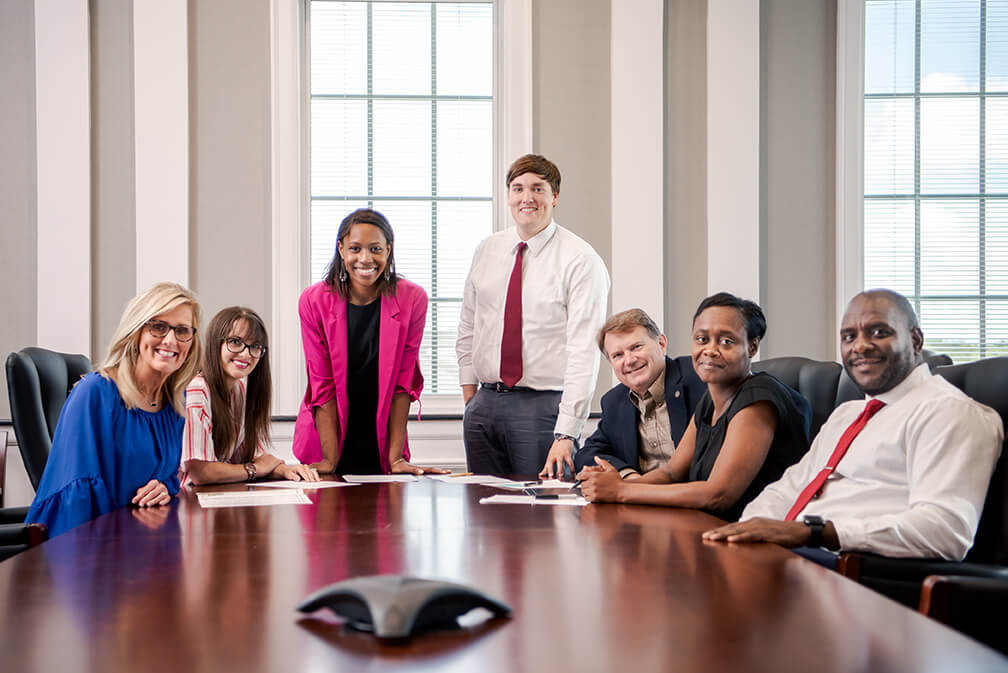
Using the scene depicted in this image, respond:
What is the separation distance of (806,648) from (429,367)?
392 centimetres

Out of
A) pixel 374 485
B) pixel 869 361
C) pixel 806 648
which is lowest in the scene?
pixel 374 485

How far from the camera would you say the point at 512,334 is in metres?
3.37

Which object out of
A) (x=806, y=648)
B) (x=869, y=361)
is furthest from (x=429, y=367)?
(x=806, y=648)

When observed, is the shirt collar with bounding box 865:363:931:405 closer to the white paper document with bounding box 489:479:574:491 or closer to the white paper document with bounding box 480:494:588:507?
the white paper document with bounding box 480:494:588:507

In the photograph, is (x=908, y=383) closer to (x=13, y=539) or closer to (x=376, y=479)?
(x=376, y=479)

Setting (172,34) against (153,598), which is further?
(172,34)

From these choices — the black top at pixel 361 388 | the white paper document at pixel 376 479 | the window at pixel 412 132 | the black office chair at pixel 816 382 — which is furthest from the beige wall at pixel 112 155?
the black office chair at pixel 816 382

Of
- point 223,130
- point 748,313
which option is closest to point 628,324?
point 748,313

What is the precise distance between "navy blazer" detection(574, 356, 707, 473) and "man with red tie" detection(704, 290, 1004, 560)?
0.51m

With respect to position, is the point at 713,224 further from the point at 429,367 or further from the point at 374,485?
the point at 374,485

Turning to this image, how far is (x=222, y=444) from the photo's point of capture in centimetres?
279

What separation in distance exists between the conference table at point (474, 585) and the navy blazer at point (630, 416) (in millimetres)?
967

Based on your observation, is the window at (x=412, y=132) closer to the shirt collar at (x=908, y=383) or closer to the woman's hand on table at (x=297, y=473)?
the woman's hand on table at (x=297, y=473)

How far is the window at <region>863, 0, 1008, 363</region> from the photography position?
4.66m
